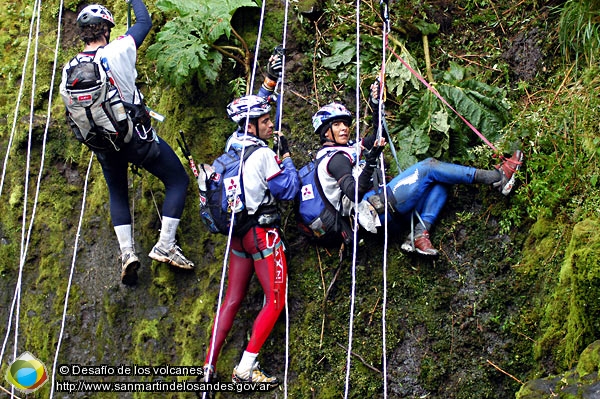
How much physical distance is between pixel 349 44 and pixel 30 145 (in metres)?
4.20

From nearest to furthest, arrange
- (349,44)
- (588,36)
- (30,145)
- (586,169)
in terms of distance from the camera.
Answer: (586,169) < (588,36) < (349,44) < (30,145)

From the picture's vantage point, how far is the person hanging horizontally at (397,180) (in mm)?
7422

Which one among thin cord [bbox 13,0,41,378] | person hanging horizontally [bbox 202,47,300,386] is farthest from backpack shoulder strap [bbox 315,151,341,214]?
thin cord [bbox 13,0,41,378]

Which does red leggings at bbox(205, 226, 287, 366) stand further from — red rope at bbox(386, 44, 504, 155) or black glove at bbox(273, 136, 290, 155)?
red rope at bbox(386, 44, 504, 155)

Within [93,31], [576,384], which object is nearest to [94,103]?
[93,31]

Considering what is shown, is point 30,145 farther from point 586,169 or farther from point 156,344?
point 586,169

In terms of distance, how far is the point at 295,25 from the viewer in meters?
9.40

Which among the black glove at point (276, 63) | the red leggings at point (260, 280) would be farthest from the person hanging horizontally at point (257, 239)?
the black glove at point (276, 63)

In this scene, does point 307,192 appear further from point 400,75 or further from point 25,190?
point 25,190

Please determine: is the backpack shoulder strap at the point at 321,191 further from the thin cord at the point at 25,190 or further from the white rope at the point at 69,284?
the thin cord at the point at 25,190

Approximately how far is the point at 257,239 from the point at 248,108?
1243 mm

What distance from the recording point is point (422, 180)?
24.5 ft

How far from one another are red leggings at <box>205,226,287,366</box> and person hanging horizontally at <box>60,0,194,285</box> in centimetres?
96

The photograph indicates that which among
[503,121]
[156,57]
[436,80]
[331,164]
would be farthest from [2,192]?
[503,121]
